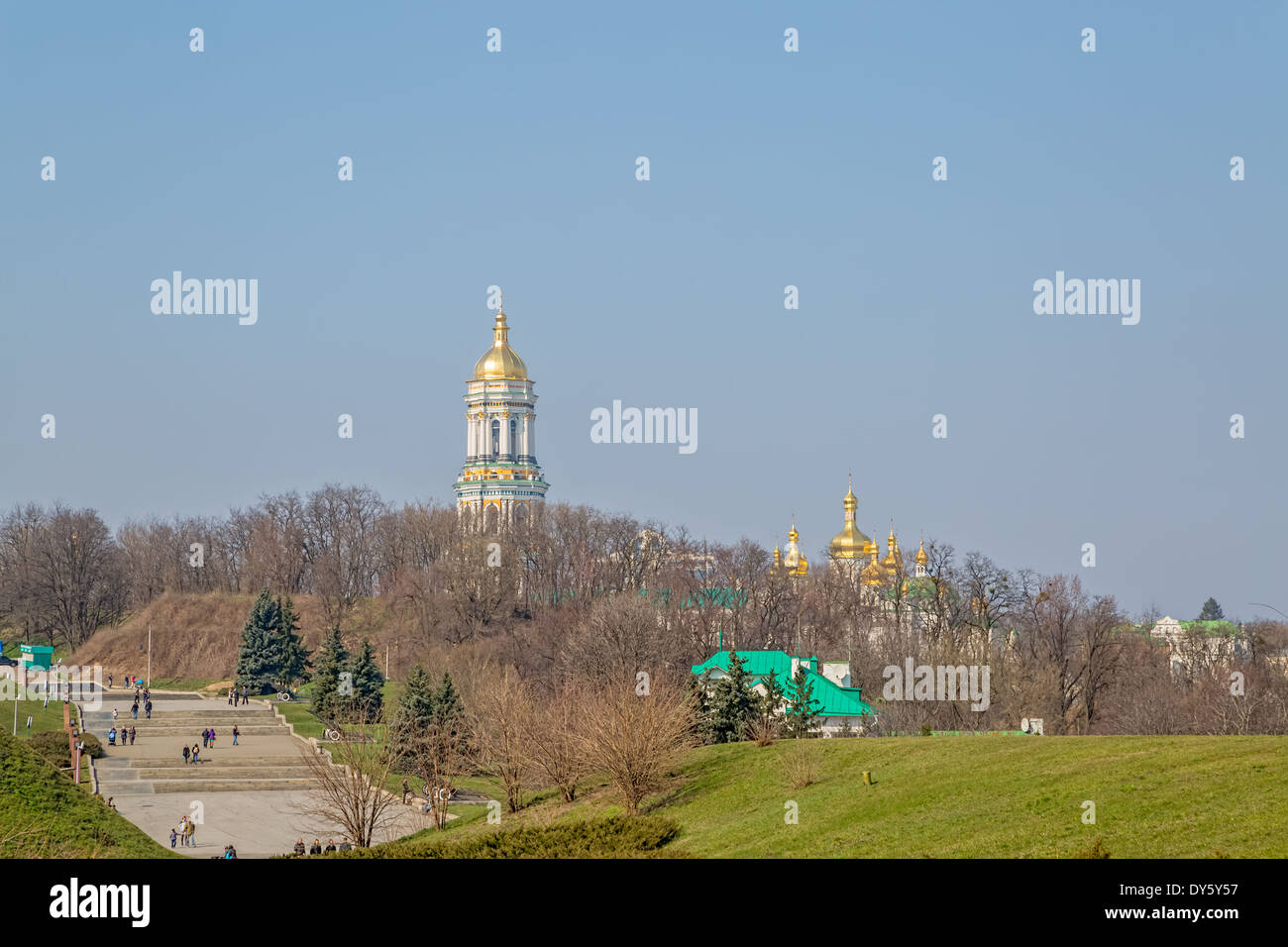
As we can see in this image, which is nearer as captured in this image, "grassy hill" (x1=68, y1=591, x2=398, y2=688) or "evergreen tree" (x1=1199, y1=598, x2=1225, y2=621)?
"grassy hill" (x1=68, y1=591, x2=398, y2=688)

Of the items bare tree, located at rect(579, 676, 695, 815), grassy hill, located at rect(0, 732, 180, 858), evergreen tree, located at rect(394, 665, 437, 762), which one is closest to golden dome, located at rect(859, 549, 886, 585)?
evergreen tree, located at rect(394, 665, 437, 762)

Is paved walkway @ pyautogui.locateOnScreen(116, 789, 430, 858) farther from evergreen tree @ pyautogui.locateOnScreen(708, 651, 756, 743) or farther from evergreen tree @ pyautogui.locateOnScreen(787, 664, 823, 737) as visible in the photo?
evergreen tree @ pyautogui.locateOnScreen(787, 664, 823, 737)

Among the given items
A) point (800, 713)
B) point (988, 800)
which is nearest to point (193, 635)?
point (800, 713)

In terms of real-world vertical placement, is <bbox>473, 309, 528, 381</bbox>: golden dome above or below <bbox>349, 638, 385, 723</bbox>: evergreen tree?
above

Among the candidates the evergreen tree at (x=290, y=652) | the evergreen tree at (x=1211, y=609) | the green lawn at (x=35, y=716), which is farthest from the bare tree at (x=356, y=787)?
the evergreen tree at (x=1211, y=609)
